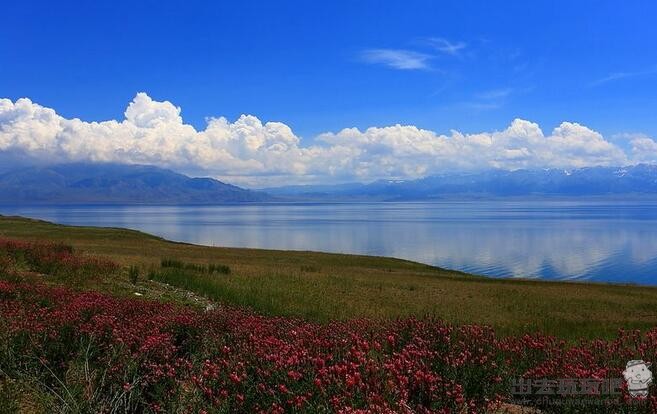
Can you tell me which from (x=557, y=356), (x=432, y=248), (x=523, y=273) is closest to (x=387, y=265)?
(x=523, y=273)

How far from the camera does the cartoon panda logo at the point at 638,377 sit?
18.4 feet

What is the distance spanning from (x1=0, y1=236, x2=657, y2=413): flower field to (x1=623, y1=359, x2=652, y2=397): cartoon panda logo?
0.49ft

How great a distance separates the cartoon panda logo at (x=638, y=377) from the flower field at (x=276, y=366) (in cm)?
15

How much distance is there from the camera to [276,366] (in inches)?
216

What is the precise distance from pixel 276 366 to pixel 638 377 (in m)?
4.10

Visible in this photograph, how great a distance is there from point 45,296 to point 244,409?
9641 millimetres

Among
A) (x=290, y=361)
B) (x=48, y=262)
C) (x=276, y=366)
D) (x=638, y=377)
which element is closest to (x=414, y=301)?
(x=48, y=262)

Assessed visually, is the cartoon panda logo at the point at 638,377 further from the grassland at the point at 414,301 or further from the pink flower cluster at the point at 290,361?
the grassland at the point at 414,301

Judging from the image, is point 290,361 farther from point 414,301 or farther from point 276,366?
point 414,301

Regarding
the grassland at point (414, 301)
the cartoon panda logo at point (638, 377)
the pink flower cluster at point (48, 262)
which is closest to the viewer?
the cartoon panda logo at point (638, 377)

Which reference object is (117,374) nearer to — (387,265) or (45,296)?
(45,296)

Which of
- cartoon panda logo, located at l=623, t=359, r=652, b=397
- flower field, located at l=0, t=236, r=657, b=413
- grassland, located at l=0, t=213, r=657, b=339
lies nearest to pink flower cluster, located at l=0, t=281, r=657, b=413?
flower field, located at l=0, t=236, r=657, b=413

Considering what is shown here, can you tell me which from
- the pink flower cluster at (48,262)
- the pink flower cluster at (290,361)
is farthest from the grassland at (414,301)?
the pink flower cluster at (290,361)

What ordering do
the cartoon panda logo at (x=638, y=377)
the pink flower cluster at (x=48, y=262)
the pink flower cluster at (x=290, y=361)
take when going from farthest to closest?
the pink flower cluster at (x=48, y=262), the cartoon panda logo at (x=638, y=377), the pink flower cluster at (x=290, y=361)
